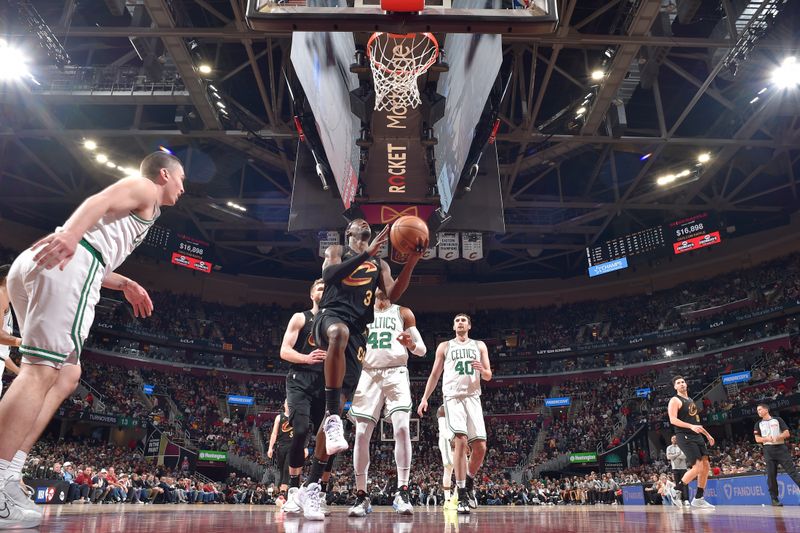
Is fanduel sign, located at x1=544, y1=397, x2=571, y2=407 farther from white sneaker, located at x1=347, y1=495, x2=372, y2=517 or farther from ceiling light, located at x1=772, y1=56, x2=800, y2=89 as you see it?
white sneaker, located at x1=347, y1=495, x2=372, y2=517

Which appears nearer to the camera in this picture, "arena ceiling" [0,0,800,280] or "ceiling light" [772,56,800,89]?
"arena ceiling" [0,0,800,280]

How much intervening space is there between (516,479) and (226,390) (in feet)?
52.2

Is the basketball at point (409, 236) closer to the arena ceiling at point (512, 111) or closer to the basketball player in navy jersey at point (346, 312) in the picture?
the basketball player in navy jersey at point (346, 312)

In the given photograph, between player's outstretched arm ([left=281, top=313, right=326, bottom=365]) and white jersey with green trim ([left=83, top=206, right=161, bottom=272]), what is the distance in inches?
86.2

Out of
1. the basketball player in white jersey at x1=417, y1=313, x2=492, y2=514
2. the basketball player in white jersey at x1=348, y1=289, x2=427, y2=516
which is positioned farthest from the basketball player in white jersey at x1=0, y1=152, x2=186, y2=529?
the basketball player in white jersey at x1=417, y1=313, x2=492, y2=514

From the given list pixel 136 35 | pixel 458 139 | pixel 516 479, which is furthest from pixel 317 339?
pixel 516 479

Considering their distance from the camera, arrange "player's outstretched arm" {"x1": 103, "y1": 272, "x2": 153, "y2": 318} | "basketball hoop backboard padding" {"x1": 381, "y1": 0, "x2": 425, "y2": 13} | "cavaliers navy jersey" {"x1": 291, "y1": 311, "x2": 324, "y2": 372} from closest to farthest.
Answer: "player's outstretched arm" {"x1": 103, "y1": 272, "x2": 153, "y2": 318}
"basketball hoop backboard padding" {"x1": 381, "y1": 0, "x2": 425, "y2": 13}
"cavaliers navy jersey" {"x1": 291, "y1": 311, "x2": 324, "y2": 372}

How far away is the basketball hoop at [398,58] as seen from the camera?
9312mm

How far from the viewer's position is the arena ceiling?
1384cm

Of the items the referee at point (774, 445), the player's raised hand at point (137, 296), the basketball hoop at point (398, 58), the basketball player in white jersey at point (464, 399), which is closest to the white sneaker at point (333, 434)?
the player's raised hand at point (137, 296)

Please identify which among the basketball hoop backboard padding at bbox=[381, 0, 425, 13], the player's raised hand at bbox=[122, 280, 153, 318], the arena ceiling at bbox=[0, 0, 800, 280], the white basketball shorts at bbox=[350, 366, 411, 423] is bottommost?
the white basketball shorts at bbox=[350, 366, 411, 423]

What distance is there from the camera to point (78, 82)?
15984 millimetres

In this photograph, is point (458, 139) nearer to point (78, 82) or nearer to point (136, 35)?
point (136, 35)

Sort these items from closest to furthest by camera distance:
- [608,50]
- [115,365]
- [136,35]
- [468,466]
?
[468,466] < [136,35] < [608,50] < [115,365]
